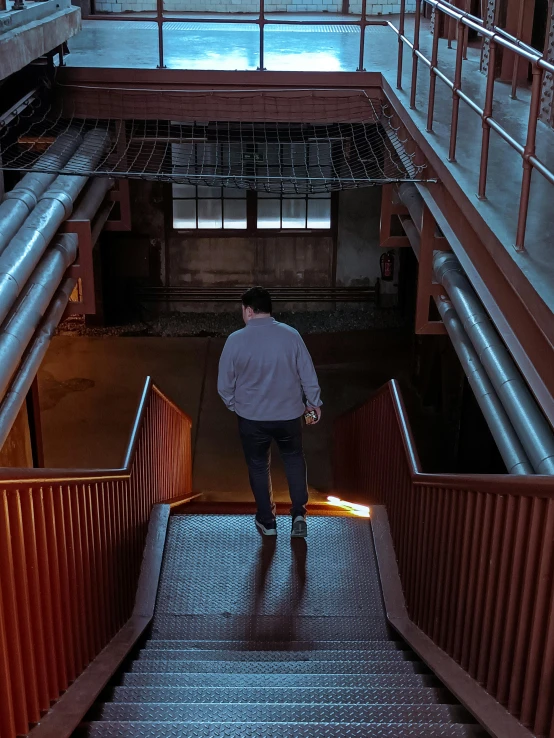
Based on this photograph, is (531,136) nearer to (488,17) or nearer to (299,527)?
(299,527)

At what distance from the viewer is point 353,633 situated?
12.6ft

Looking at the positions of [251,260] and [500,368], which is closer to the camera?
[500,368]

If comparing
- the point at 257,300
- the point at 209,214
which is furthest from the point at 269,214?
the point at 257,300

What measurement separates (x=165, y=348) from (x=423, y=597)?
727 cm

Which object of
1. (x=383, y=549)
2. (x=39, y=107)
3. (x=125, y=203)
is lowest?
(x=383, y=549)

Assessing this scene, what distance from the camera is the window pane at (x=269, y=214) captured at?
37.3 feet

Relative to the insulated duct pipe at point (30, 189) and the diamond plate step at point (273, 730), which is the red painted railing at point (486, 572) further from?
the insulated duct pipe at point (30, 189)

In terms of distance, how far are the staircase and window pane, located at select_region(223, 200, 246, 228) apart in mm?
7150

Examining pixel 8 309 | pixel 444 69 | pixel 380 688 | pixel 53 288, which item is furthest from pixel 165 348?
pixel 380 688

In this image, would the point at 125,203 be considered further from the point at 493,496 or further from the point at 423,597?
the point at 493,496

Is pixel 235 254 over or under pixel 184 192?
under

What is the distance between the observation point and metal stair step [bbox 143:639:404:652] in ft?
12.1

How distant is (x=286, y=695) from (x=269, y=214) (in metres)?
9.20

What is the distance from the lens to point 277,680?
3.05m
